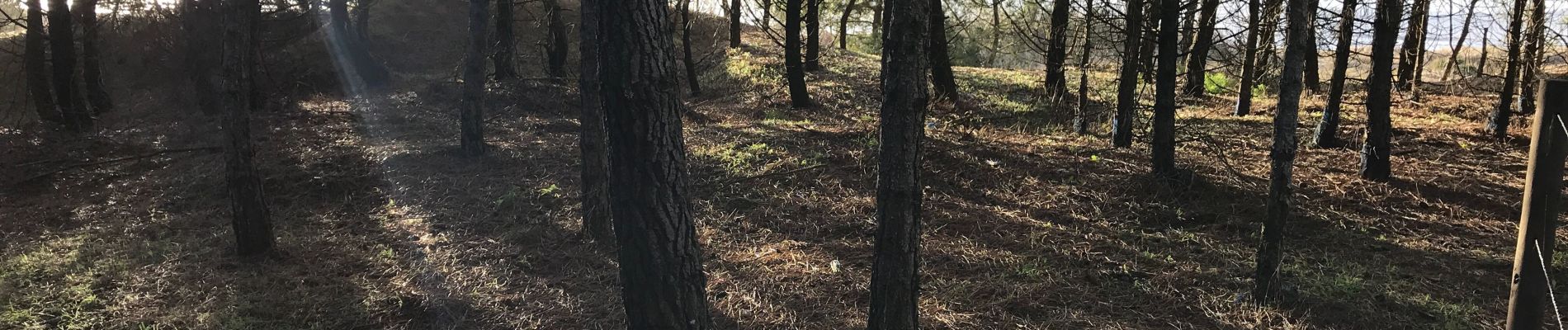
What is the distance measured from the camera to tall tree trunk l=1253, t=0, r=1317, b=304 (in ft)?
14.3

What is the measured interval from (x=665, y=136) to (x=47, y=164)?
12.1 m

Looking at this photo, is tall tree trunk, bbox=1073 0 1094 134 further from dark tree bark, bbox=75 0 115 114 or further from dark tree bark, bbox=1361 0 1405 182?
dark tree bark, bbox=75 0 115 114

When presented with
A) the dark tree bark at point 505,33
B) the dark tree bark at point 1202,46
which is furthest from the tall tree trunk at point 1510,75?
the dark tree bark at point 505,33

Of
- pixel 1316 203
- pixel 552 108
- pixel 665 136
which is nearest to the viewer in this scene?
pixel 665 136

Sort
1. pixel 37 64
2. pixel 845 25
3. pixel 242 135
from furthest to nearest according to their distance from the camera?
pixel 845 25, pixel 37 64, pixel 242 135

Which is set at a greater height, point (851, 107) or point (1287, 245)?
point (851, 107)

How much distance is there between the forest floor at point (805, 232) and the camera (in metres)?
5.25

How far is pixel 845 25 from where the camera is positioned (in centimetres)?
2389

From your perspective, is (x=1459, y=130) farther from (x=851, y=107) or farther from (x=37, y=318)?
(x=37, y=318)

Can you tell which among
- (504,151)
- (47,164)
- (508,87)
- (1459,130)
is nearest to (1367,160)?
(1459,130)

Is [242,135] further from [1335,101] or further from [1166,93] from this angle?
[1335,101]

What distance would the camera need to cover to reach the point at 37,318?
527cm

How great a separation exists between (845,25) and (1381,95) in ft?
57.1

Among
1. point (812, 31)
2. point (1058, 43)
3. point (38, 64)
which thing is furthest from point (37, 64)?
point (1058, 43)
